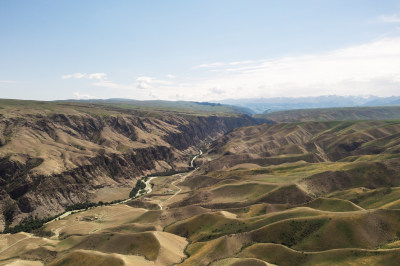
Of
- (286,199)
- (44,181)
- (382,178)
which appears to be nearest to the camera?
(286,199)

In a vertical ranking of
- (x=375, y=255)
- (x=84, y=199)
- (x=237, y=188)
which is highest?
(x=375, y=255)

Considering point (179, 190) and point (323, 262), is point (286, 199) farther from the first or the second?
point (179, 190)

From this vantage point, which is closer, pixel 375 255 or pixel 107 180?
pixel 375 255

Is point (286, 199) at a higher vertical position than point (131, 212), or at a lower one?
higher

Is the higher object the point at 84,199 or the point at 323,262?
the point at 323,262

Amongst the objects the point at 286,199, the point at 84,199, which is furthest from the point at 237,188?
the point at 84,199

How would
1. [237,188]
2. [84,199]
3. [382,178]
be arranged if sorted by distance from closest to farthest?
[382,178] < [237,188] < [84,199]

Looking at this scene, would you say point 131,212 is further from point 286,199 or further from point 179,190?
point 286,199

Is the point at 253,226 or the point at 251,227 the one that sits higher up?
the point at 253,226

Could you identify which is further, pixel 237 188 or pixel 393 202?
pixel 237 188
